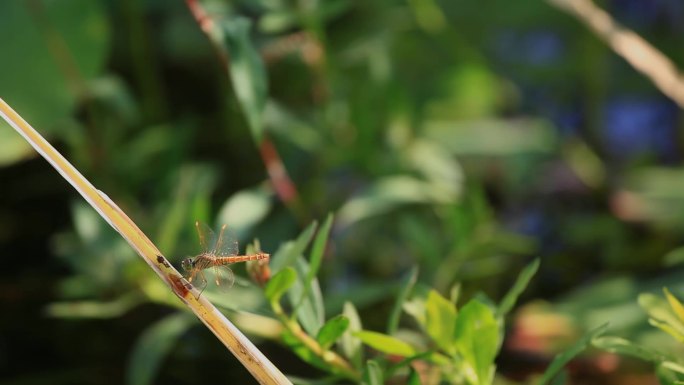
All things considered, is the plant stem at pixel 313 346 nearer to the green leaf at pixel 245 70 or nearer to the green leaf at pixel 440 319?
the green leaf at pixel 440 319

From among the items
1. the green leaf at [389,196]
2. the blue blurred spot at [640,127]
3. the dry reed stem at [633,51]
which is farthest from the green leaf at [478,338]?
the blue blurred spot at [640,127]

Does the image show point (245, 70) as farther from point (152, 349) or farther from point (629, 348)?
point (629, 348)

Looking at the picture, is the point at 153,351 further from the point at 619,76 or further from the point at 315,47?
the point at 619,76

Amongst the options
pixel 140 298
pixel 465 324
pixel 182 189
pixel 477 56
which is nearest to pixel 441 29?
pixel 477 56

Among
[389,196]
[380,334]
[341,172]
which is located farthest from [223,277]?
[341,172]

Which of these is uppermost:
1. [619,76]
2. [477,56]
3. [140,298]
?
[140,298]

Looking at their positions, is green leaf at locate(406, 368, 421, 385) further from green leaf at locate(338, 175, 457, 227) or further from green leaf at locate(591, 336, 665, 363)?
green leaf at locate(338, 175, 457, 227)
